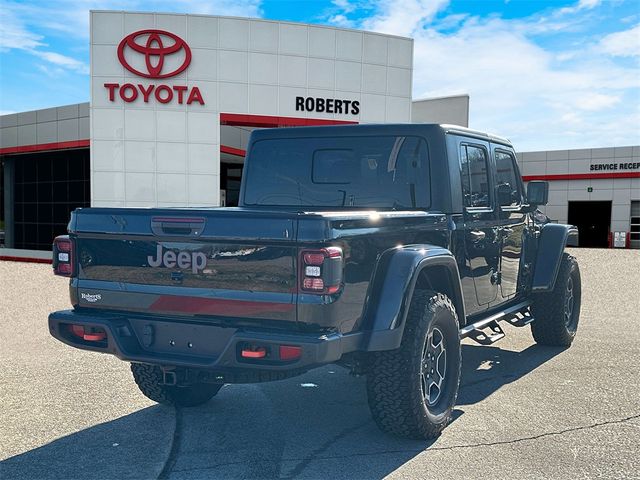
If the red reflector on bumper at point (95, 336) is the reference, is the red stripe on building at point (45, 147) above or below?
above

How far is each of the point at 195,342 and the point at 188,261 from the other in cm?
47

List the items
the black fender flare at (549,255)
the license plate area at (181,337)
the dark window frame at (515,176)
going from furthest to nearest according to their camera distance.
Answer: the black fender flare at (549,255) < the dark window frame at (515,176) < the license plate area at (181,337)

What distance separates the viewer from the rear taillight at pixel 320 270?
3.39 metres

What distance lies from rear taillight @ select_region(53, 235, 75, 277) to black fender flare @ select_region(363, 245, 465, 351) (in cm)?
192

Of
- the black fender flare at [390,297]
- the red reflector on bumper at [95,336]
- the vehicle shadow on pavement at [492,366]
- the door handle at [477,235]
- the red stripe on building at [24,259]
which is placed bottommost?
the red stripe on building at [24,259]

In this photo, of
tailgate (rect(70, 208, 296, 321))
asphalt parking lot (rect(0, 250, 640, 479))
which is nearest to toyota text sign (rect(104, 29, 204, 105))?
asphalt parking lot (rect(0, 250, 640, 479))

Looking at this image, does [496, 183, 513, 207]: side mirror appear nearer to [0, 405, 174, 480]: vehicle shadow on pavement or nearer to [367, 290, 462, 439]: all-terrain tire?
[367, 290, 462, 439]: all-terrain tire

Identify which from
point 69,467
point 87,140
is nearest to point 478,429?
point 69,467

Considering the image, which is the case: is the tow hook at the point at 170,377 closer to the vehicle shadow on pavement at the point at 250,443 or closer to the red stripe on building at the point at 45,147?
the vehicle shadow on pavement at the point at 250,443

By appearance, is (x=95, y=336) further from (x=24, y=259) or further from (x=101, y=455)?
(x=24, y=259)

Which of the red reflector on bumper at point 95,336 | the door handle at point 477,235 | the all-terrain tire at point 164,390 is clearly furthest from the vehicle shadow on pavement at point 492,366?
the red reflector on bumper at point 95,336

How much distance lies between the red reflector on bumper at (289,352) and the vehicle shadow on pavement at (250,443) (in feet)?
2.52

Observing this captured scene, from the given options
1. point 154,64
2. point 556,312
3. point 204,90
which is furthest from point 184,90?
point 556,312

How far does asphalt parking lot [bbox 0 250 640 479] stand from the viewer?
3820 millimetres
